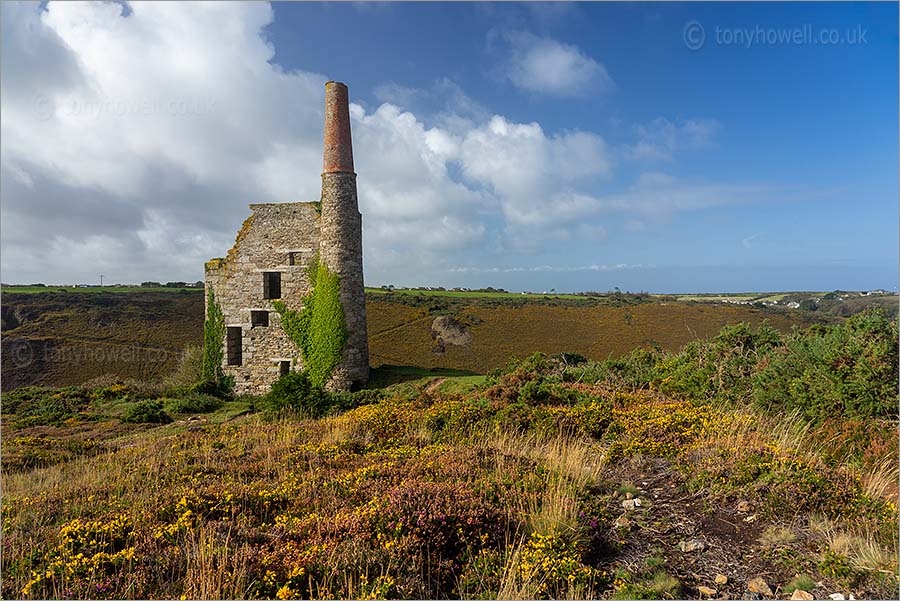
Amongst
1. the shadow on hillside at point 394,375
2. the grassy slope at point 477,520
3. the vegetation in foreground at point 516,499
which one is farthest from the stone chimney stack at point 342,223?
the grassy slope at point 477,520

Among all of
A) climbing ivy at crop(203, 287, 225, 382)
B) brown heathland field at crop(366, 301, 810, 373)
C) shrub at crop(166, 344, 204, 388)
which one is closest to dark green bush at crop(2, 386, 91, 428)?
shrub at crop(166, 344, 204, 388)

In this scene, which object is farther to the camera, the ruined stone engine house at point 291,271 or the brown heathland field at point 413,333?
the brown heathland field at point 413,333

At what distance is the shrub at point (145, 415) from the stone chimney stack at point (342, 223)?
5.91 m

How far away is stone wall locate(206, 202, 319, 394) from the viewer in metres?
20.4

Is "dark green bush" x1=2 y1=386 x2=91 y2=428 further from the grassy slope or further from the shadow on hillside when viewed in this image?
the grassy slope

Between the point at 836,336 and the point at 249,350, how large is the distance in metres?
20.1

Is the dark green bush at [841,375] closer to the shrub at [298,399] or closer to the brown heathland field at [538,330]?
the shrub at [298,399]

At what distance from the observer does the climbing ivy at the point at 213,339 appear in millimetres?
20906

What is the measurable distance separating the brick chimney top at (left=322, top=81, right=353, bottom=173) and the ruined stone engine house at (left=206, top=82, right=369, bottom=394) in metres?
0.04

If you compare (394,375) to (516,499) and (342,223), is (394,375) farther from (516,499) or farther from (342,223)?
(516,499)

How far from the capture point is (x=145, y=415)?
649 inches

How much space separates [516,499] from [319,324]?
618 inches

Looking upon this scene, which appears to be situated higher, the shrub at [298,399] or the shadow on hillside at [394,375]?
the shrub at [298,399]

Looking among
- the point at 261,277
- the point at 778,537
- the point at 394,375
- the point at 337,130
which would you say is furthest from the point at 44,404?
the point at 778,537
